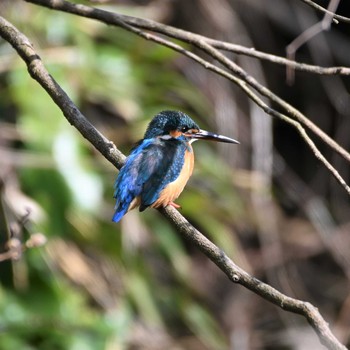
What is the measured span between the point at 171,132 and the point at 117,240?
1.25m

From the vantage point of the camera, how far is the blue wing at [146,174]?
244cm

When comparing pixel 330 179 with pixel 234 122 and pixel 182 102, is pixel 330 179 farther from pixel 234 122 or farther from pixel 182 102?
pixel 182 102

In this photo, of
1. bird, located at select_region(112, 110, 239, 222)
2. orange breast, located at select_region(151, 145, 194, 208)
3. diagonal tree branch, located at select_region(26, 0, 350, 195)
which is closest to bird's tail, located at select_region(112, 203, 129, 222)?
bird, located at select_region(112, 110, 239, 222)

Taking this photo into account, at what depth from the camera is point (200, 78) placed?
487 cm

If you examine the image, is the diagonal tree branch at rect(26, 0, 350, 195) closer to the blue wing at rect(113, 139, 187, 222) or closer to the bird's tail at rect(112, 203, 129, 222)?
the blue wing at rect(113, 139, 187, 222)

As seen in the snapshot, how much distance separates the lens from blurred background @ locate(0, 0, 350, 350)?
359 cm

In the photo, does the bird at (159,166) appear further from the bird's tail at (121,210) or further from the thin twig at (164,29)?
the thin twig at (164,29)

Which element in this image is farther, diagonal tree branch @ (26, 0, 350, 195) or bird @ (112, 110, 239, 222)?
bird @ (112, 110, 239, 222)

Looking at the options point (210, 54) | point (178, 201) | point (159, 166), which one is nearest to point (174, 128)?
point (159, 166)

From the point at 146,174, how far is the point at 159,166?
0.06 m

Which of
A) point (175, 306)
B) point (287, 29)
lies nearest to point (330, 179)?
point (287, 29)

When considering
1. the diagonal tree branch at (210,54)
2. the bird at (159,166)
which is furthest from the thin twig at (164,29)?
the bird at (159,166)

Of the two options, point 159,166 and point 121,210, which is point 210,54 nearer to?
point 159,166

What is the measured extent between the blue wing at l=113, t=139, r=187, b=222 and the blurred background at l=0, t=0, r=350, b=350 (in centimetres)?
68
